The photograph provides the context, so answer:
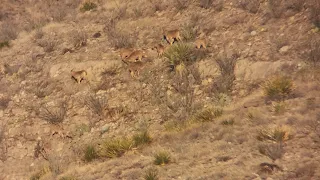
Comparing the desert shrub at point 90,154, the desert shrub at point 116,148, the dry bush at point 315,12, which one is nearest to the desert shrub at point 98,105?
the desert shrub at point 90,154

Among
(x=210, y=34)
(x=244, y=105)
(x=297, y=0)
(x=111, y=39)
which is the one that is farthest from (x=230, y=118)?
(x=111, y=39)

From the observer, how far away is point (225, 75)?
32.4 feet

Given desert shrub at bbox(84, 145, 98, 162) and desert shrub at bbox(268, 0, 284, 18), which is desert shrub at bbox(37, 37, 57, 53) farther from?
desert shrub at bbox(268, 0, 284, 18)

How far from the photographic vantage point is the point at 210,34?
11.7 m

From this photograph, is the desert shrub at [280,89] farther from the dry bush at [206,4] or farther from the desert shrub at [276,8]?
the dry bush at [206,4]

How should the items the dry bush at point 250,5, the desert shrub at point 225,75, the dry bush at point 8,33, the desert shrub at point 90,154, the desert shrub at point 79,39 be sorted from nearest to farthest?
the desert shrub at point 90,154, the desert shrub at point 225,75, the dry bush at point 250,5, the desert shrub at point 79,39, the dry bush at point 8,33

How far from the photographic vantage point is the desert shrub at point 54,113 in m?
10.5

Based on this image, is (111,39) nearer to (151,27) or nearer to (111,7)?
(151,27)

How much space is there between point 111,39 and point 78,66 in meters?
1.58

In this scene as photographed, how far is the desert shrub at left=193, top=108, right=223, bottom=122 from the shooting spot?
348 inches

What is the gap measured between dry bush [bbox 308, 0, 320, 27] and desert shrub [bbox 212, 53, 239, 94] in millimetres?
2350

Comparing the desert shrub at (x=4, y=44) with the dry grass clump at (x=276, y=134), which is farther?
the desert shrub at (x=4, y=44)

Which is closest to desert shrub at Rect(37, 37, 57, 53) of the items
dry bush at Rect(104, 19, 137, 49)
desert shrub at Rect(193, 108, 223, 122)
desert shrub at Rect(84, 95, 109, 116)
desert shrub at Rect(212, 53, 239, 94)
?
dry bush at Rect(104, 19, 137, 49)

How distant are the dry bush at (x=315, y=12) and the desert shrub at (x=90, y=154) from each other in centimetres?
688
